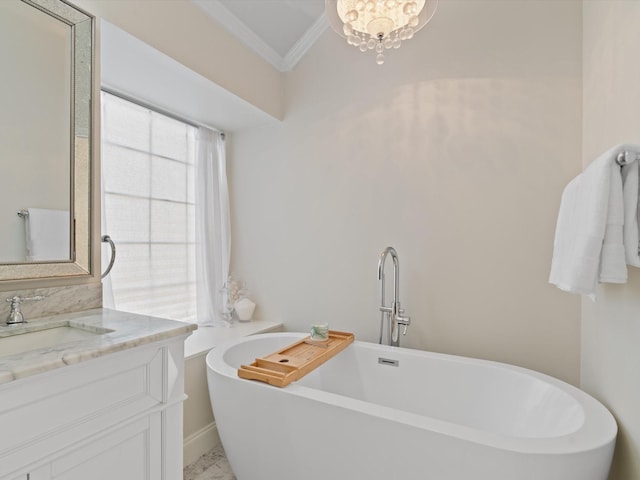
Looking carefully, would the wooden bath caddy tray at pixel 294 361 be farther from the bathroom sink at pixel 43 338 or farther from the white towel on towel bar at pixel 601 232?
the white towel on towel bar at pixel 601 232

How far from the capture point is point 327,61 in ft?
8.01

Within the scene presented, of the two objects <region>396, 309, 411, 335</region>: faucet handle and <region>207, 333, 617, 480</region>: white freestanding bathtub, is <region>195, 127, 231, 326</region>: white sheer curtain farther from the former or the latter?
<region>396, 309, 411, 335</region>: faucet handle

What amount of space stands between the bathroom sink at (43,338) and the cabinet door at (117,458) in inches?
11.3

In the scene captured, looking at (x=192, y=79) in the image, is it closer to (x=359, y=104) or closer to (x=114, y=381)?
(x=359, y=104)

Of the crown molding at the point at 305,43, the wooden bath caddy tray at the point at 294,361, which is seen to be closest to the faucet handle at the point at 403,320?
the wooden bath caddy tray at the point at 294,361

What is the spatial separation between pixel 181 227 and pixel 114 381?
1.74 metres

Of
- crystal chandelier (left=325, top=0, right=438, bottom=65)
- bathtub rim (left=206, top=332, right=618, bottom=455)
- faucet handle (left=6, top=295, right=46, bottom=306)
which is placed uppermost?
crystal chandelier (left=325, top=0, right=438, bottom=65)

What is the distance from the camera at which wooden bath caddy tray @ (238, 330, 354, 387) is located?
1.48 m

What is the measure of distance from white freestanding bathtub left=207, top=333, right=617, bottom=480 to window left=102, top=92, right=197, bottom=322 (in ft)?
2.45

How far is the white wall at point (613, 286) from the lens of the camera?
3.72ft

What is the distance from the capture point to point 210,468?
6.21 feet

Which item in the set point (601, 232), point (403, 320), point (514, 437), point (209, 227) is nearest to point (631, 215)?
point (601, 232)

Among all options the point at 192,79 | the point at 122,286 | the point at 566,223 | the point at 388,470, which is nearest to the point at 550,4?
the point at 566,223

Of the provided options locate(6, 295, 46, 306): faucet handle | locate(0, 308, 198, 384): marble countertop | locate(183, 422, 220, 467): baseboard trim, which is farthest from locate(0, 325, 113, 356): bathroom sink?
locate(183, 422, 220, 467): baseboard trim
